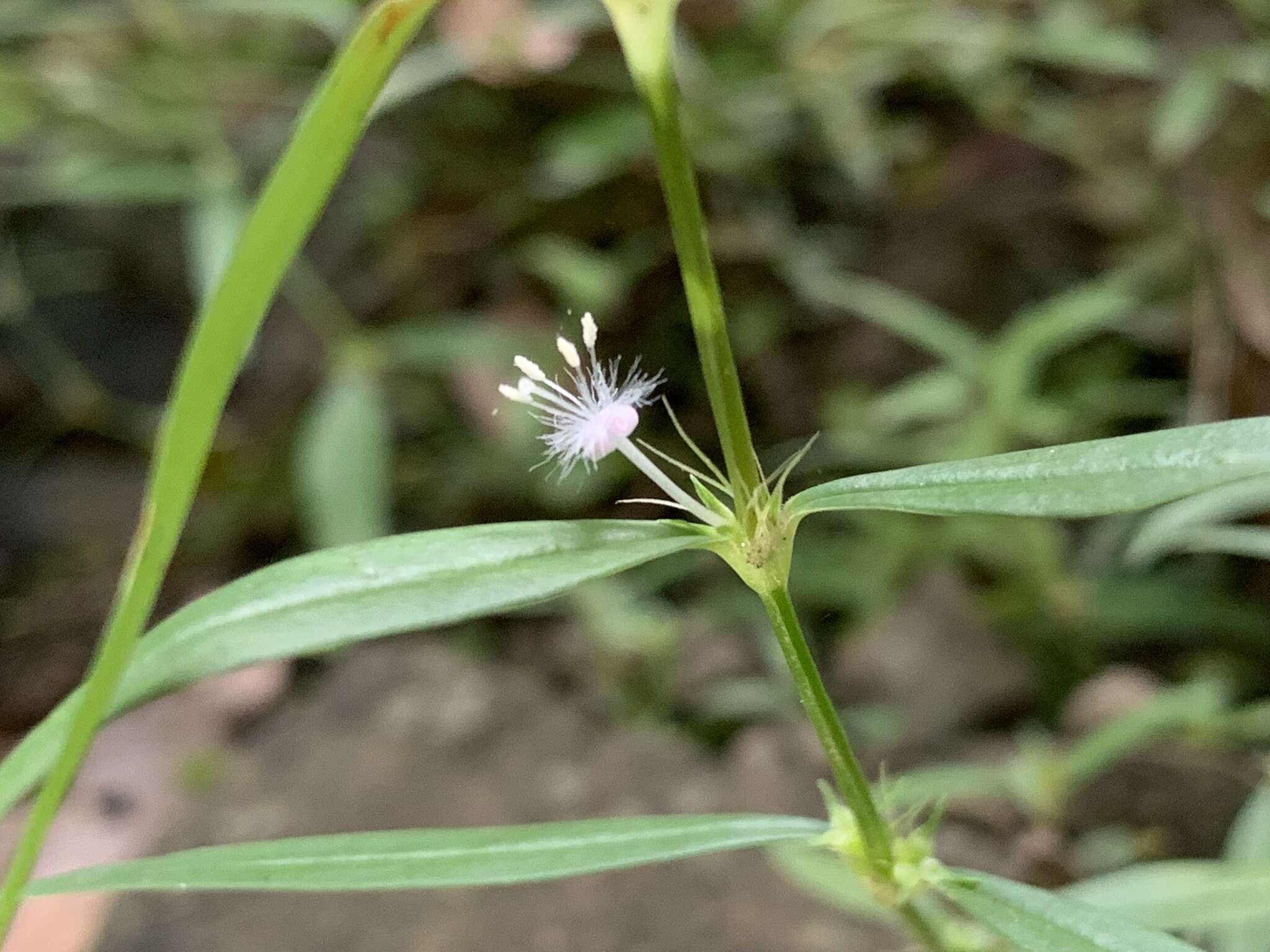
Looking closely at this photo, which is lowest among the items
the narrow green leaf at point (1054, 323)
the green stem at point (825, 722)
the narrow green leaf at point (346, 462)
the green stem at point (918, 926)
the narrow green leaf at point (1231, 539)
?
the green stem at point (918, 926)

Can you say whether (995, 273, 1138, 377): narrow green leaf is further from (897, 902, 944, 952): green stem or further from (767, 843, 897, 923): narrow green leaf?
(897, 902, 944, 952): green stem

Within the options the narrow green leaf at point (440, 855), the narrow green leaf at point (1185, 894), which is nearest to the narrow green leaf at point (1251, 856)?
the narrow green leaf at point (1185, 894)

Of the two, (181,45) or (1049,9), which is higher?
(181,45)

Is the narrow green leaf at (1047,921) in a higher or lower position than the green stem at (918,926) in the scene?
lower

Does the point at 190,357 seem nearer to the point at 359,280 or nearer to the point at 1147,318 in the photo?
the point at 1147,318

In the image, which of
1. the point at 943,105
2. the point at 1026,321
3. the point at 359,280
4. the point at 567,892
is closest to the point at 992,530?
the point at 1026,321

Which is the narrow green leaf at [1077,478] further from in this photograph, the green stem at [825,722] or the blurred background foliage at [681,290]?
the blurred background foliage at [681,290]

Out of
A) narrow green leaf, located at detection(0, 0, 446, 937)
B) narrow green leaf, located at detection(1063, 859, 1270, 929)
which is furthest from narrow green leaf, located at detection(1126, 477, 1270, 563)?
narrow green leaf, located at detection(0, 0, 446, 937)

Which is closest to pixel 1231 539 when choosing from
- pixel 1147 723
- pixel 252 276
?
pixel 1147 723
